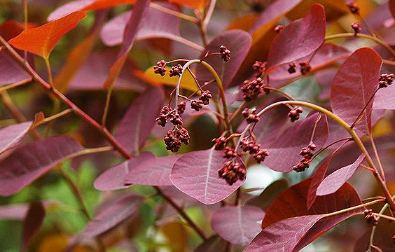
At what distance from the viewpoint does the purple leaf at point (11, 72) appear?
89cm

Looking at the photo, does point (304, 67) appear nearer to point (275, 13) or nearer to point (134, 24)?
point (275, 13)

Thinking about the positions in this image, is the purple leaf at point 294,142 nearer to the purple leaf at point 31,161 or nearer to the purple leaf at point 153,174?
the purple leaf at point 153,174

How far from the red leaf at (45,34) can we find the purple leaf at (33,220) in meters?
0.36

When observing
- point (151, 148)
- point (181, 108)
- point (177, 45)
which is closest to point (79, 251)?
point (151, 148)

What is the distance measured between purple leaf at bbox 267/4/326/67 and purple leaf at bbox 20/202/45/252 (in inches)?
20.0

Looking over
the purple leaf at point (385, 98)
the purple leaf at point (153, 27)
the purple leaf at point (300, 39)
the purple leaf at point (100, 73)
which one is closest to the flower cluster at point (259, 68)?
the purple leaf at point (300, 39)

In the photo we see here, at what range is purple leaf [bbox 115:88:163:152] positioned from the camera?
96 centimetres

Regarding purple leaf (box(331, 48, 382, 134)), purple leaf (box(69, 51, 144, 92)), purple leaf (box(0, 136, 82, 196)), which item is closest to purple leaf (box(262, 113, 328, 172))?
purple leaf (box(331, 48, 382, 134))

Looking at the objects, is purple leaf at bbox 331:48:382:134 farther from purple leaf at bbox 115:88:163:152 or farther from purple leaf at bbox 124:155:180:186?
purple leaf at bbox 115:88:163:152

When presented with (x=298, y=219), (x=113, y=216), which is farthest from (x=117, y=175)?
(x=298, y=219)

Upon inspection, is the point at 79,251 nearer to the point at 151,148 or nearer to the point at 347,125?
the point at 151,148

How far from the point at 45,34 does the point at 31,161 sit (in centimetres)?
22

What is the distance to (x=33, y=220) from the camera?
3.54ft

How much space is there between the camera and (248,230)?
2.46 ft
